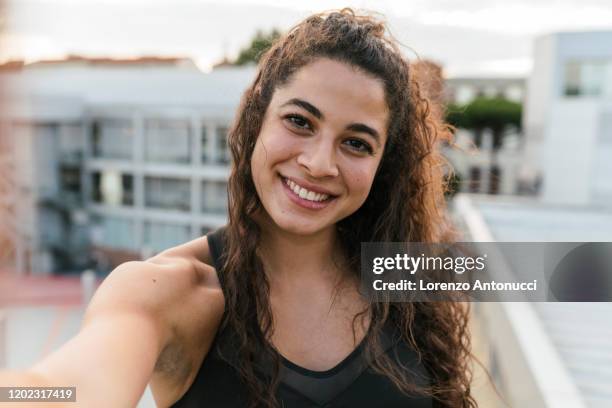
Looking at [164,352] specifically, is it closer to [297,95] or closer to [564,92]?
[297,95]

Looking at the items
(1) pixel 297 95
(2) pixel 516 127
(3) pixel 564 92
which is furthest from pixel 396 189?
(2) pixel 516 127

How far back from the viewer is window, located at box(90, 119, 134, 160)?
14047 mm

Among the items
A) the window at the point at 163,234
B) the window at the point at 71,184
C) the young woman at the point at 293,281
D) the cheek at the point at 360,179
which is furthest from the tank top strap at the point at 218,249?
the window at the point at 71,184

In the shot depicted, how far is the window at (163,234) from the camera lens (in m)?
13.7

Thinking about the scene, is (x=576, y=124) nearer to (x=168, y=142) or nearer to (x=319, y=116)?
(x=168, y=142)

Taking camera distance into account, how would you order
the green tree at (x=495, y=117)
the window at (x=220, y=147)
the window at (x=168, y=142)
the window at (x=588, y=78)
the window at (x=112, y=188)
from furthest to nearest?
the green tree at (x=495, y=117) < the window at (x=112, y=188) < the window at (x=168, y=142) < the window at (x=220, y=147) < the window at (x=588, y=78)

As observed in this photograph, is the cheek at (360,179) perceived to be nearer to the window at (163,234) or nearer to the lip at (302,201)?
the lip at (302,201)

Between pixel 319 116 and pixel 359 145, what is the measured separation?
0.09 metres

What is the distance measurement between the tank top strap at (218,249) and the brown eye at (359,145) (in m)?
0.27

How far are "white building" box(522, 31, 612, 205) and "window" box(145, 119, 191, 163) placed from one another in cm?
796

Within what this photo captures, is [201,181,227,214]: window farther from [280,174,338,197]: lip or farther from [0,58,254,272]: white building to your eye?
[280,174,338,197]: lip

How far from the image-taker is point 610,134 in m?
12.0

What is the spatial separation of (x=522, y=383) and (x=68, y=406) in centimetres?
78

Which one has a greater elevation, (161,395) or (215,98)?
(215,98)
